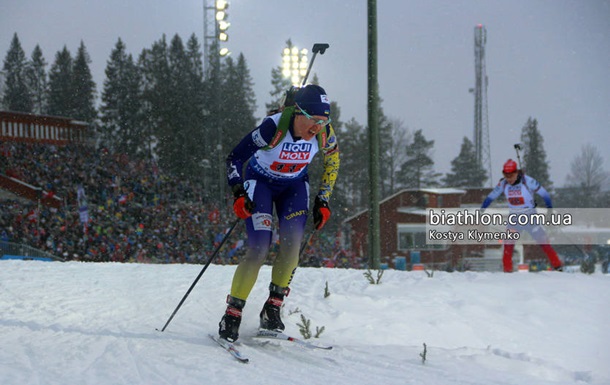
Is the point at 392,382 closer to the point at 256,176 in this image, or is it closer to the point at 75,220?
the point at 256,176

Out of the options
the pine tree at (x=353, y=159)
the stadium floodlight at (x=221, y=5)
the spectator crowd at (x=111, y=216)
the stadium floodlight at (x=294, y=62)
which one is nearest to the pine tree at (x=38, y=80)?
the pine tree at (x=353, y=159)

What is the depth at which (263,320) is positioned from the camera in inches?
165

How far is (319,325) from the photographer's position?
4738 millimetres

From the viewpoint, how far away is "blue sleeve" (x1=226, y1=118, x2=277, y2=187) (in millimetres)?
3922

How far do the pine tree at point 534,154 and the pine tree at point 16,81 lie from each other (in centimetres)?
5579

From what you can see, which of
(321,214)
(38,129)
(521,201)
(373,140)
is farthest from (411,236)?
(321,214)

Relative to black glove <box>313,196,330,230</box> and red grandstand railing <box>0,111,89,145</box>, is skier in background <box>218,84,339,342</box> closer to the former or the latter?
black glove <box>313,196,330,230</box>

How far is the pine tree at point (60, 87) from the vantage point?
170 feet

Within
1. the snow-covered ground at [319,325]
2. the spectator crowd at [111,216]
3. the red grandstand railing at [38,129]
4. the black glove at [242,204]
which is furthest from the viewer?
the red grandstand railing at [38,129]

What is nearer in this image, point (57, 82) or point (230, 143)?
point (230, 143)

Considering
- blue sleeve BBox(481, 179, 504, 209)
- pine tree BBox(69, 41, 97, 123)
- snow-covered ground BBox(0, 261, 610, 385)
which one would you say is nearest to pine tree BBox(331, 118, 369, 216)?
pine tree BBox(69, 41, 97, 123)

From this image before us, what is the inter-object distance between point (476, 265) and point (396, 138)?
31.1m

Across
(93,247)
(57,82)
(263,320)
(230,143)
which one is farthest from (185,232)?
(57,82)

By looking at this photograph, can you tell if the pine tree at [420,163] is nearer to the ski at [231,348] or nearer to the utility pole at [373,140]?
the utility pole at [373,140]
